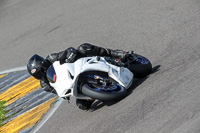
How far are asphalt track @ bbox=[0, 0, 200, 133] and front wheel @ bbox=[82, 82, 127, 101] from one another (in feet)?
0.60

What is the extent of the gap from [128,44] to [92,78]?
133 inches

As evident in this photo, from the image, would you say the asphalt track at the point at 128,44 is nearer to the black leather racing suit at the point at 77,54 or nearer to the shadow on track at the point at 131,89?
the shadow on track at the point at 131,89

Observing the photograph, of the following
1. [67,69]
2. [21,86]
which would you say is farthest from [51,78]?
[21,86]

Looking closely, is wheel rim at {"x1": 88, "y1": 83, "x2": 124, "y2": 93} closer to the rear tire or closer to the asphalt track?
the asphalt track

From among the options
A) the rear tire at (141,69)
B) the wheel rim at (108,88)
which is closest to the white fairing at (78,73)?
the wheel rim at (108,88)

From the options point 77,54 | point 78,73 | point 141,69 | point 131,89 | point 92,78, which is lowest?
point 131,89

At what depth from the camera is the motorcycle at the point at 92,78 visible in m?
7.21

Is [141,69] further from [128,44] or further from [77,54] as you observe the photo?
[128,44]

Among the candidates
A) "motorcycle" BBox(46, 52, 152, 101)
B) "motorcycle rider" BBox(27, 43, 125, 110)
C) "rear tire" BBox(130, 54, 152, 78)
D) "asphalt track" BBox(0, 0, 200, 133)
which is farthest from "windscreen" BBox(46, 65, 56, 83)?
"rear tire" BBox(130, 54, 152, 78)

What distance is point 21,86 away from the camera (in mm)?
11281

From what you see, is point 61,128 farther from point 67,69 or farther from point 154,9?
point 154,9

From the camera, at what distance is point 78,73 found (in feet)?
23.8

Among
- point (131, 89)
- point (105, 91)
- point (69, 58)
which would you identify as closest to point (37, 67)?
point (69, 58)

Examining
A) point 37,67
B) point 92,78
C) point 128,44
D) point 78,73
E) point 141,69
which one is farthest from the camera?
point 128,44
